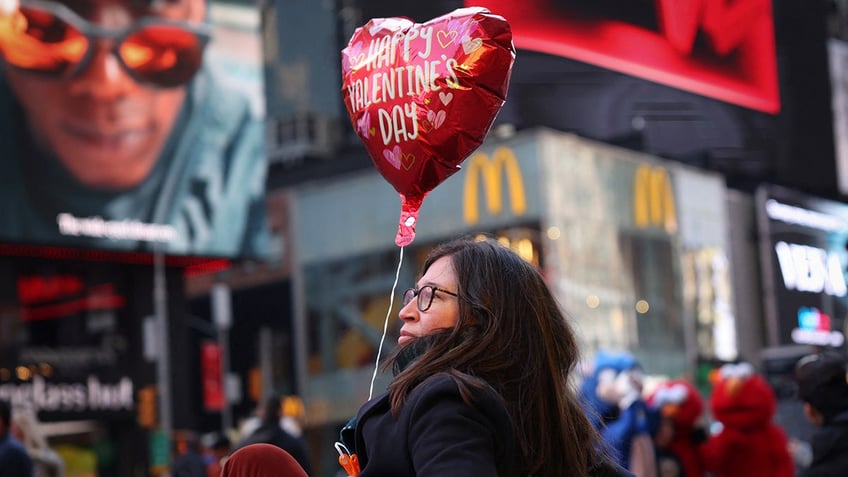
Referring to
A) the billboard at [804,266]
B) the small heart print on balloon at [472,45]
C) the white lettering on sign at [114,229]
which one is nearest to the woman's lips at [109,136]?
the white lettering on sign at [114,229]

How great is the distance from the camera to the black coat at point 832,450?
5125mm

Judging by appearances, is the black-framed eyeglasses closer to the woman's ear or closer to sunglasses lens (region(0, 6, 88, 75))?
the woman's ear

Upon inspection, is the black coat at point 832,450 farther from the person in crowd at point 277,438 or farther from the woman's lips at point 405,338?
the woman's lips at point 405,338

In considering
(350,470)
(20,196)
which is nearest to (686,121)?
(350,470)

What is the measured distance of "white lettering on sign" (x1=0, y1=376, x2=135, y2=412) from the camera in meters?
21.4

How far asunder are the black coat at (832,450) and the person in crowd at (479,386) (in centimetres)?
294

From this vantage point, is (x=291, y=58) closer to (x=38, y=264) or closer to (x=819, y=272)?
(x=38, y=264)

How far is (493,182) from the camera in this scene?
30031 millimetres

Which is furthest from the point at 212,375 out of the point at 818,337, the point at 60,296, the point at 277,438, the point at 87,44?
the point at 277,438

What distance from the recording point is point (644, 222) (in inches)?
1236

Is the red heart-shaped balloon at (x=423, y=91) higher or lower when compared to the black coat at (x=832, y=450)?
higher

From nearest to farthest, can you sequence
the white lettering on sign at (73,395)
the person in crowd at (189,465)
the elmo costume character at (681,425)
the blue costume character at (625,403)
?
the blue costume character at (625,403), the elmo costume character at (681,425), the person in crowd at (189,465), the white lettering on sign at (73,395)

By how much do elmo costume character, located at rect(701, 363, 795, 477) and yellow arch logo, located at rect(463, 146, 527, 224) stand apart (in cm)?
2036

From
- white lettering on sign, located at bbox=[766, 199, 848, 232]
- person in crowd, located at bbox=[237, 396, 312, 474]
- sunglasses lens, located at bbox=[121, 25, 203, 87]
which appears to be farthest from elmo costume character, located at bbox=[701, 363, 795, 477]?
sunglasses lens, located at bbox=[121, 25, 203, 87]
